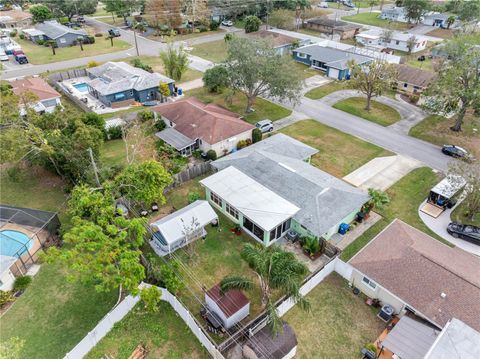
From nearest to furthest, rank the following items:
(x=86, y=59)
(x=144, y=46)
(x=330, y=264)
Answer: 1. (x=330, y=264)
2. (x=86, y=59)
3. (x=144, y=46)

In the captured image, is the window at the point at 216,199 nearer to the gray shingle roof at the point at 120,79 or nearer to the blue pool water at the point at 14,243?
the blue pool water at the point at 14,243

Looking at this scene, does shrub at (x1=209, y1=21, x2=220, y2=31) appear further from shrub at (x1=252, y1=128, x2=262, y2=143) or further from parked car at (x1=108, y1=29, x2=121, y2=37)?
shrub at (x1=252, y1=128, x2=262, y2=143)

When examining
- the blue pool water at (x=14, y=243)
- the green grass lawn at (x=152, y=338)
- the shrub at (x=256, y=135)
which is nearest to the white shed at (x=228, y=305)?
the green grass lawn at (x=152, y=338)

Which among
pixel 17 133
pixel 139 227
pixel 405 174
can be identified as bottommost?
pixel 405 174

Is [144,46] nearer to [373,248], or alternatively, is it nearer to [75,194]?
[75,194]

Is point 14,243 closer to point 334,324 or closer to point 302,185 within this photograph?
point 302,185

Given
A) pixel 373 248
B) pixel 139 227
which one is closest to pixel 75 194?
pixel 139 227

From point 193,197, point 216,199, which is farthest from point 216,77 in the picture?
point 216,199

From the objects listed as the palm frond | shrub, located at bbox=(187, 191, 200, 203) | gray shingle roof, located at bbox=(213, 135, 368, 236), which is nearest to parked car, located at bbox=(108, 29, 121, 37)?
gray shingle roof, located at bbox=(213, 135, 368, 236)
